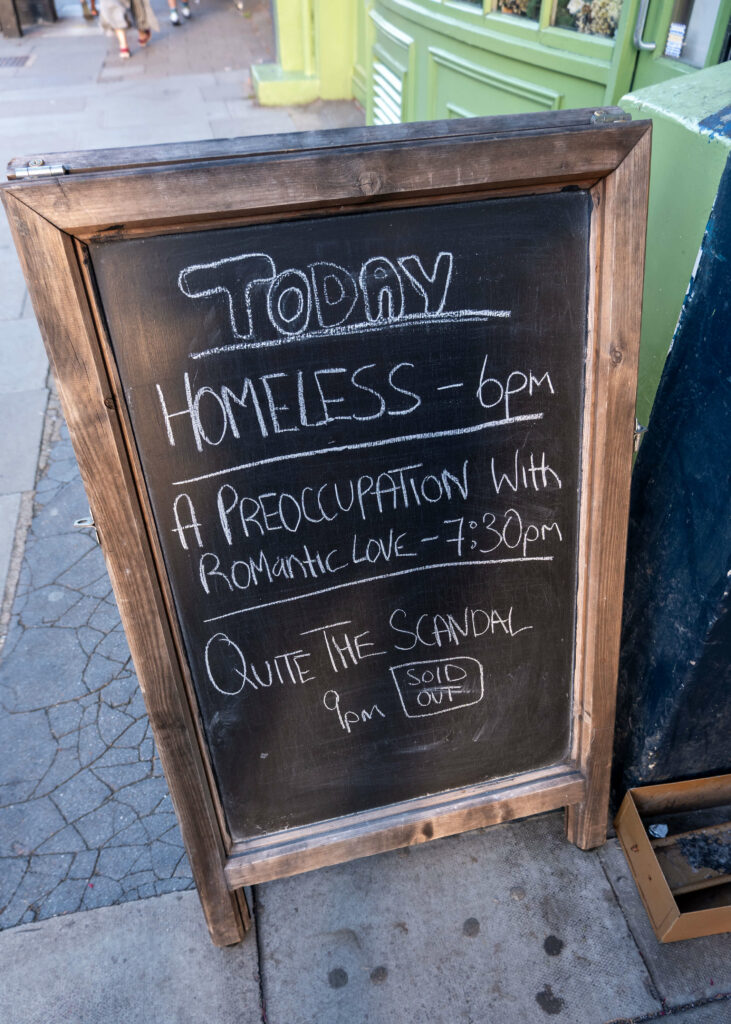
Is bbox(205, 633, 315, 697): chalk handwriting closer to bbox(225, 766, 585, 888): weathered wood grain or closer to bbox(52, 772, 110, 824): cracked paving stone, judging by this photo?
bbox(225, 766, 585, 888): weathered wood grain

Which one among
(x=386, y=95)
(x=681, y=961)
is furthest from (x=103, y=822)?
(x=386, y=95)

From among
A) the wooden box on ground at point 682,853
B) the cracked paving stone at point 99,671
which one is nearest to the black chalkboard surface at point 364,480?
the wooden box on ground at point 682,853

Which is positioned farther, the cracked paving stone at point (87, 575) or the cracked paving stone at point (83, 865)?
the cracked paving stone at point (87, 575)

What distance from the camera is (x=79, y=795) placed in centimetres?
258

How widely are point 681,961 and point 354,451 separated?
5.64 feet

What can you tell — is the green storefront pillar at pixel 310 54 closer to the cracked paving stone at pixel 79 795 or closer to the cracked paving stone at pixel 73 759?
the cracked paving stone at pixel 73 759

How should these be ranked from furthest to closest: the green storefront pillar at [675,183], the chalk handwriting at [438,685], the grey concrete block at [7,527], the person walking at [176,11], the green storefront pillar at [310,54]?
the person walking at [176,11] → the green storefront pillar at [310,54] → the grey concrete block at [7,527] → the chalk handwriting at [438,685] → the green storefront pillar at [675,183]

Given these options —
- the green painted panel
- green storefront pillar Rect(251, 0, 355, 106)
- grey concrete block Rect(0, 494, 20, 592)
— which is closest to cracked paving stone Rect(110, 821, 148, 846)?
grey concrete block Rect(0, 494, 20, 592)

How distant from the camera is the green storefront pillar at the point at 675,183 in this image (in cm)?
172

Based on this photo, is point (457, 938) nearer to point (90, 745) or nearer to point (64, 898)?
point (64, 898)

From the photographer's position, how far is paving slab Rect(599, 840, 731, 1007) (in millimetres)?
2066

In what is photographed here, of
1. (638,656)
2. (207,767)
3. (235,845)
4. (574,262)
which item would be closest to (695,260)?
(574,262)

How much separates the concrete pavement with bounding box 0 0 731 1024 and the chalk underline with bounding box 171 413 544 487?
4.65 ft

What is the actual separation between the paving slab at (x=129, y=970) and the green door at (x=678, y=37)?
9.70 ft
